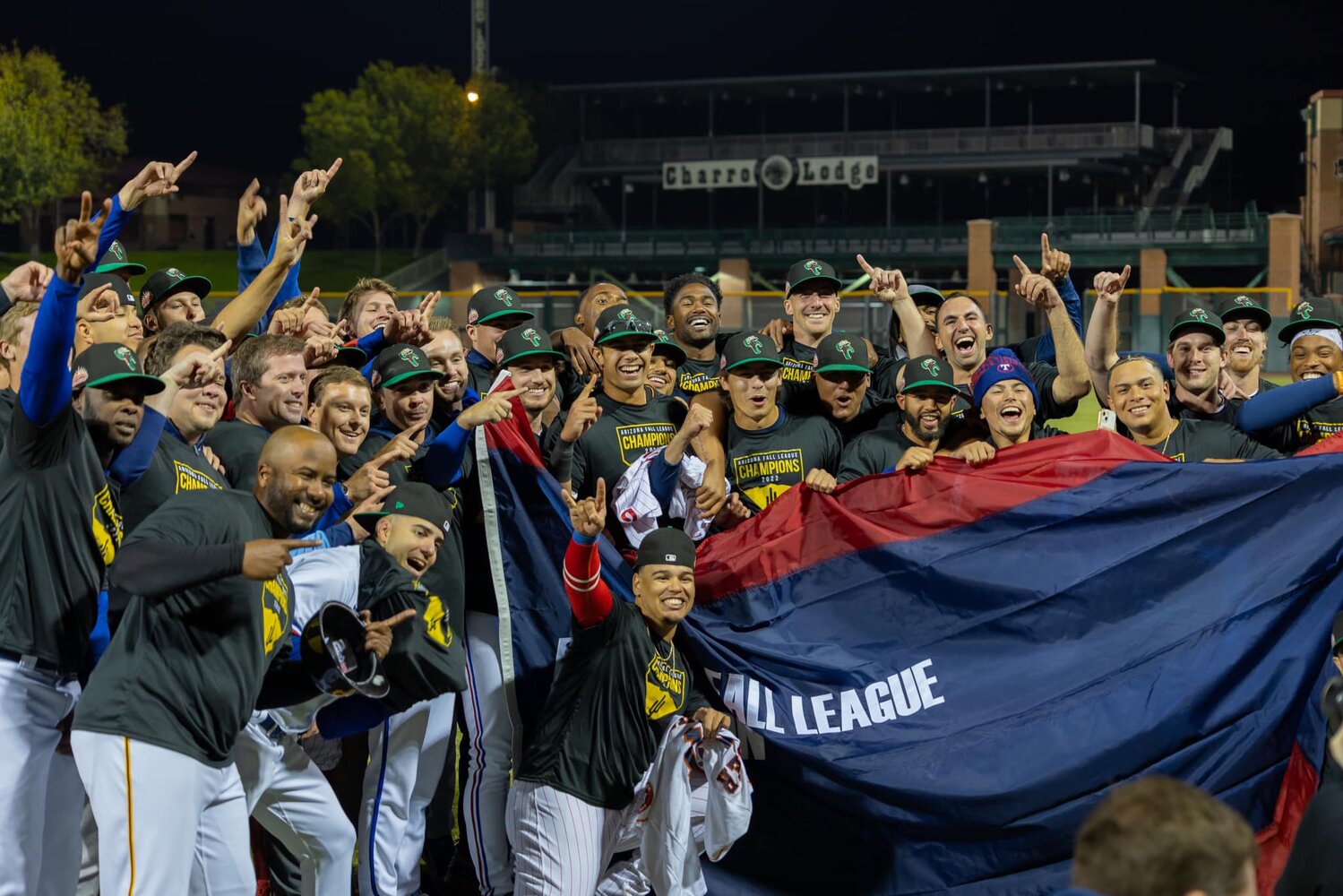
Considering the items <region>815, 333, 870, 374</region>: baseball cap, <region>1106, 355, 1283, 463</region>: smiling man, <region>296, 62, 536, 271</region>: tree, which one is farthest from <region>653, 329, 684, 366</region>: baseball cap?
<region>296, 62, 536, 271</region>: tree

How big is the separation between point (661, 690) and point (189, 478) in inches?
81.4

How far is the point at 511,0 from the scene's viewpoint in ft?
361

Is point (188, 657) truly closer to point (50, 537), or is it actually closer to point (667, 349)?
point (50, 537)

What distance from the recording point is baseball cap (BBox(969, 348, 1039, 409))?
23.4 ft

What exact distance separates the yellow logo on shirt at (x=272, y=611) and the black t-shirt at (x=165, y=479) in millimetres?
493

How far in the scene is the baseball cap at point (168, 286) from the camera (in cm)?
802

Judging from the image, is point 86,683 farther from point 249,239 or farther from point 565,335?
point 565,335

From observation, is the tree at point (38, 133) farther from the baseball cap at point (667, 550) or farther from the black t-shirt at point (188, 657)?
the black t-shirt at point (188, 657)

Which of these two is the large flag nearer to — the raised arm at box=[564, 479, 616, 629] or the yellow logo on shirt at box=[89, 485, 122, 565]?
the raised arm at box=[564, 479, 616, 629]

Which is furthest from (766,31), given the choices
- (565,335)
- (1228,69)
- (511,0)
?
(565,335)

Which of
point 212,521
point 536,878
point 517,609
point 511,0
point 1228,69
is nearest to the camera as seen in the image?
point 212,521

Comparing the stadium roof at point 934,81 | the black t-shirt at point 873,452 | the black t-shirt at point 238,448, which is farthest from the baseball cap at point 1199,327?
the stadium roof at point 934,81

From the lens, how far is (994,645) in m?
6.48

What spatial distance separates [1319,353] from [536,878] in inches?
194
